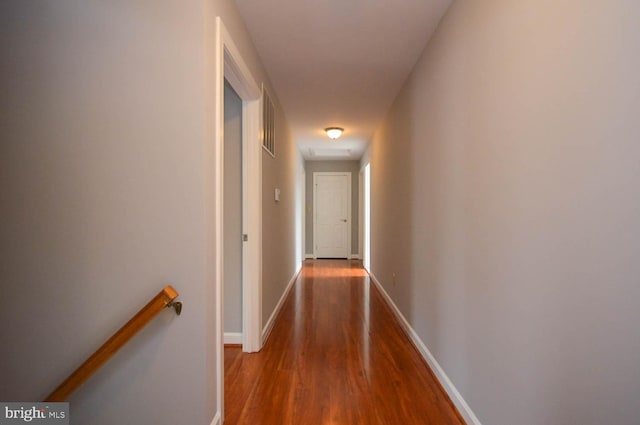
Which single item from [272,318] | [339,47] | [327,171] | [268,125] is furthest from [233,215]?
[327,171]

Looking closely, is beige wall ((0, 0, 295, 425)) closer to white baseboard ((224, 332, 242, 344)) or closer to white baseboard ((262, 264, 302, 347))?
white baseboard ((224, 332, 242, 344))

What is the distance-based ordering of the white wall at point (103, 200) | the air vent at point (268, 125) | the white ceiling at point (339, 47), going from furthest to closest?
the air vent at point (268, 125) → the white ceiling at point (339, 47) → the white wall at point (103, 200)

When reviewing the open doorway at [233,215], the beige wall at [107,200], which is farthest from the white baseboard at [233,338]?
the beige wall at [107,200]

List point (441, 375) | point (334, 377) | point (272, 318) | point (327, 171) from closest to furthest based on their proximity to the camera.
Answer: point (441, 375)
point (334, 377)
point (272, 318)
point (327, 171)

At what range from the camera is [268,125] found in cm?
314

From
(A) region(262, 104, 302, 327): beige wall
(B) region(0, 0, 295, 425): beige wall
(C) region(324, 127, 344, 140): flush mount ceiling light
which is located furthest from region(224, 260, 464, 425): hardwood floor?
(C) region(324, 127, 344, 140): flush mount ceiling light

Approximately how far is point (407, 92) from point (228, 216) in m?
1.99

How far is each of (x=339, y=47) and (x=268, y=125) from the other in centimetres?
98

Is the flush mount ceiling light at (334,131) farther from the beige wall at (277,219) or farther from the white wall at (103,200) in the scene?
the white wall at (103,200)

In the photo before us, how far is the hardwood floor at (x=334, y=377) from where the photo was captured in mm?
1843

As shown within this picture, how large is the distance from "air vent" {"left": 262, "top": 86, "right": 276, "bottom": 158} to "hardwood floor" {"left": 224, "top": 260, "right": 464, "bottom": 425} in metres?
1.75

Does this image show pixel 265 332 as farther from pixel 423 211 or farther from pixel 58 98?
pixel 58 98

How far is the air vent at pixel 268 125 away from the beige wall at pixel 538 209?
141 cm

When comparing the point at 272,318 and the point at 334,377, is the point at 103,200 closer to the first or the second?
the point at 334,377
